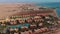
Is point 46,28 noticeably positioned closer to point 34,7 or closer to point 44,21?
point 44,21

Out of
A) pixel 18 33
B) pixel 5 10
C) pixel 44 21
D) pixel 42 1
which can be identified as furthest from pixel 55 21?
pixel 5 10

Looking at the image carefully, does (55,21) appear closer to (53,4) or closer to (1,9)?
(53,4)

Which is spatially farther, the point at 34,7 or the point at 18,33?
the point at 34,7

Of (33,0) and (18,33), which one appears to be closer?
(18,33)

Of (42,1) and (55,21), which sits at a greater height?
(42,1)

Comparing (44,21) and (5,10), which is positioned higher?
(5,10)

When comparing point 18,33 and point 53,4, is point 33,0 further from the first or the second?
point 18,33

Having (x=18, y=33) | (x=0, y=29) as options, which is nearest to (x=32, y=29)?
(x=18, y=33)

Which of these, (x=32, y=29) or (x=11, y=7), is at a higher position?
(x=11, y=7)
